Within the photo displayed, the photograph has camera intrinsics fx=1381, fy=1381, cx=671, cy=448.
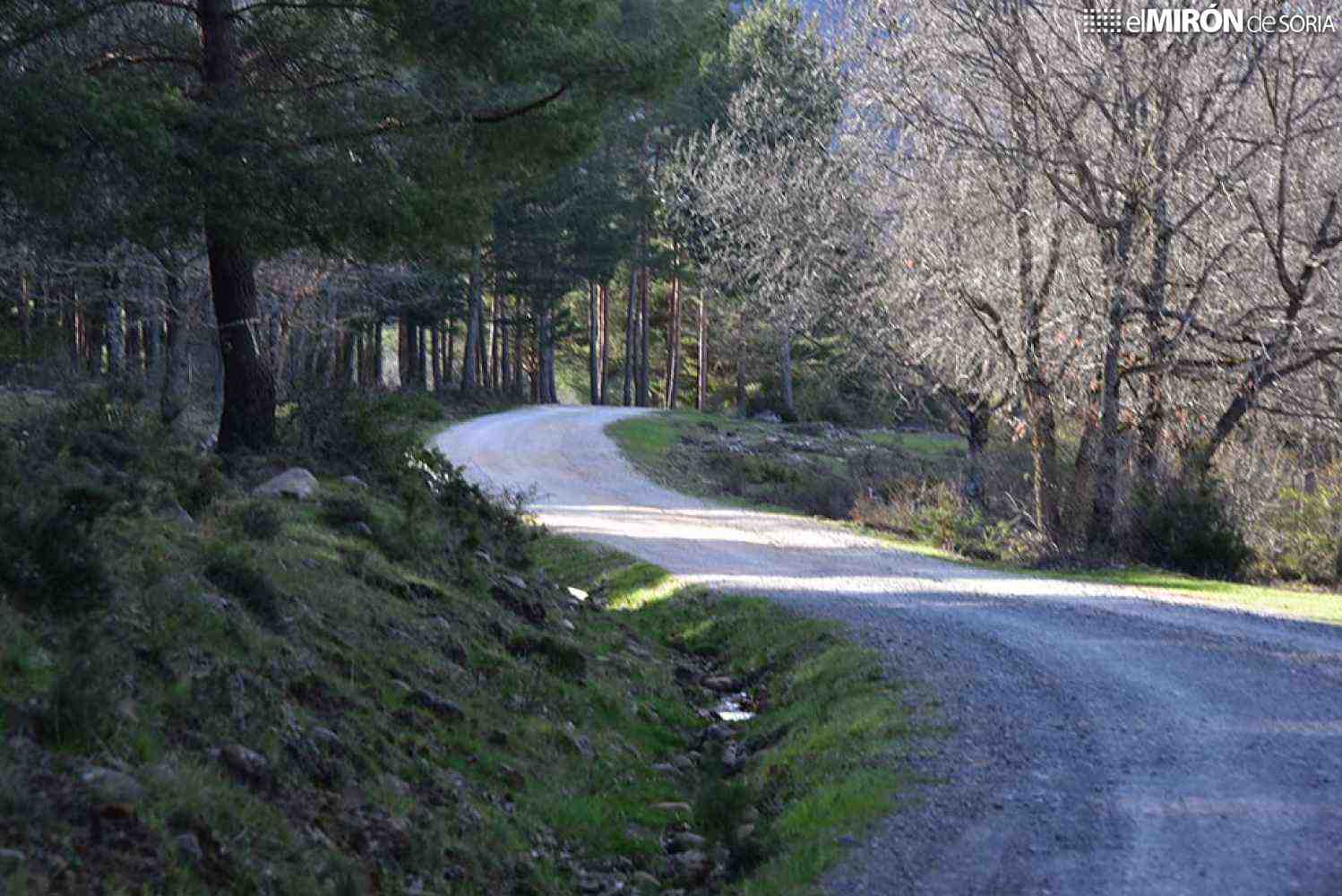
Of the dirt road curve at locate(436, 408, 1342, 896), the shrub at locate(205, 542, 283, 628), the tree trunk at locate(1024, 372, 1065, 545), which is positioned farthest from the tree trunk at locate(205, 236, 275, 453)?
the tree trunk at locate(1024, 372, 1065, 545)

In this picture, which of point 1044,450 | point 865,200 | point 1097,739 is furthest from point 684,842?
point 865,200

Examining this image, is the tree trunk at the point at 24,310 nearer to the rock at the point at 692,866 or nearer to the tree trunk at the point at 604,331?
the rock at the point at 692,866

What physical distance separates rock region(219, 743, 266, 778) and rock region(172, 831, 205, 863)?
0.88 meters

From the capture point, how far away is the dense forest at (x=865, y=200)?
40.7 ft

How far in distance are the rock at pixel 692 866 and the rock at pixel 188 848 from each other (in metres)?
3.01

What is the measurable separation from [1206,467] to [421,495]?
36.5 ft

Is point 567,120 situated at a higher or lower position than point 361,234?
higher

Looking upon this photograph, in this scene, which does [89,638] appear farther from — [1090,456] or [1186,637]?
[1090,456]

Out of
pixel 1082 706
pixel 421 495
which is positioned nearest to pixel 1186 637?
pixel 1082 706

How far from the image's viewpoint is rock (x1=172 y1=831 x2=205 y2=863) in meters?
5.10

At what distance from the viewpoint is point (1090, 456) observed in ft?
67.2

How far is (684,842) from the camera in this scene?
7945mm

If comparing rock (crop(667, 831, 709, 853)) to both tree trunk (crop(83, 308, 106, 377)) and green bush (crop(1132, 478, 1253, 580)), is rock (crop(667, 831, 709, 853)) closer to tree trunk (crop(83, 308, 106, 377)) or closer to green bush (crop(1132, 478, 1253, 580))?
green bush (crop(1132, 478, 1253, 580))

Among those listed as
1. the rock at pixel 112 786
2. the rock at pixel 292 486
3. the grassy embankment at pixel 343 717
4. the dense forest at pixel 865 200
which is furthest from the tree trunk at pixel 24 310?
the rock at pixel 112 786
